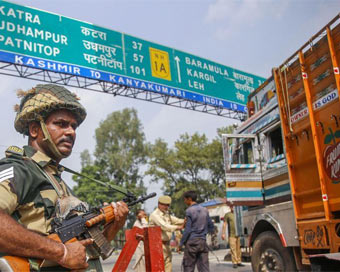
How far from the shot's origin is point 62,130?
196 centimetres

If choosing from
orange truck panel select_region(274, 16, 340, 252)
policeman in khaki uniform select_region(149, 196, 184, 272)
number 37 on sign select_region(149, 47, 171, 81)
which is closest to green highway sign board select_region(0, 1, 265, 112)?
number 37 on sign select_region(149, 47, 171, 81)

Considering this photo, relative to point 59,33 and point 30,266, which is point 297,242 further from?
point 59,33

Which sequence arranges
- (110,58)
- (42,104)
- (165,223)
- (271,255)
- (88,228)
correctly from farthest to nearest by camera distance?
(110,58)
(165,223)
(271,255)
(42,104)
(88,228)

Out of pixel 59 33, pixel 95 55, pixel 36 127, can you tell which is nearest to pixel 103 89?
pixel 95 55

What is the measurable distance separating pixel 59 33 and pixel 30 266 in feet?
28.4

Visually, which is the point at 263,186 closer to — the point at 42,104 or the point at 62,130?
the point at 62,130

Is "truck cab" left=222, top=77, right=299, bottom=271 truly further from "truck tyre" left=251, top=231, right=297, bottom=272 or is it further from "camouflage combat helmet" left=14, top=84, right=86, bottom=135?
"camouflage combat helmet" left=14, top=84, right=86, bottom=135

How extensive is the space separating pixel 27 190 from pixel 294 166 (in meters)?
4.08

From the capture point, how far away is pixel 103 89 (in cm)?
1076

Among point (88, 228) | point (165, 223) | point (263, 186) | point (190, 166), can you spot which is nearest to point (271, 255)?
point (263, 186)

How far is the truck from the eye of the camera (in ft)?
13.7

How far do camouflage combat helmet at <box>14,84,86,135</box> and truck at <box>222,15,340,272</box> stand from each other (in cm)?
259

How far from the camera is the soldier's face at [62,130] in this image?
193cm

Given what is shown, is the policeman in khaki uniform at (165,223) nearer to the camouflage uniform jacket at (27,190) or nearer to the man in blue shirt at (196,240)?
the man in blue shirt at (196,240)
